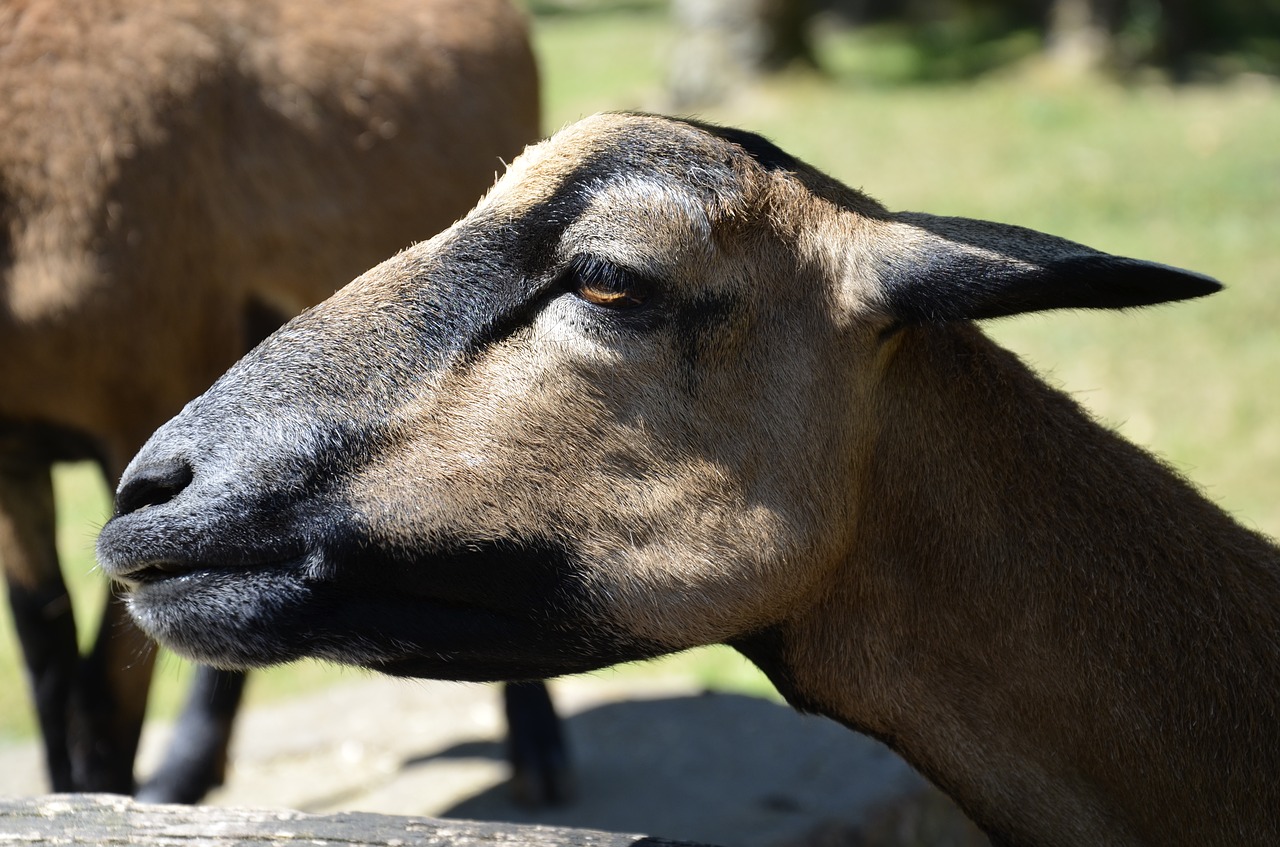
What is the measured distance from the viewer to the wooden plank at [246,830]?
8.90 feet

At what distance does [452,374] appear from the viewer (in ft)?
9.23

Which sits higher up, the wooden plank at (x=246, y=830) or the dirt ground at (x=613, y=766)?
the wooden plank at (x=246, y=830)

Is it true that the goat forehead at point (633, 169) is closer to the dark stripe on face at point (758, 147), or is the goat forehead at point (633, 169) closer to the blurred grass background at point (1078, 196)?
the dark stripe on face at point (758, 147)

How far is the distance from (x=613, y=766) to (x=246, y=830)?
11.9 feet

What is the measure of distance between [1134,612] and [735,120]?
13.7 meters

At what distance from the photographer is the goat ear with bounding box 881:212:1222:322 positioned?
262 cm

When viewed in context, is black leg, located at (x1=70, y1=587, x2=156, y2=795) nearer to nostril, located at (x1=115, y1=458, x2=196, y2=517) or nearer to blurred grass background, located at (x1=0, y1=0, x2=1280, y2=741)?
nostril, located at (x1=115, y1=458, x2=196, y2=517)

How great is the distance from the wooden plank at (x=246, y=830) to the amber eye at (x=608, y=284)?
1062 millimetres

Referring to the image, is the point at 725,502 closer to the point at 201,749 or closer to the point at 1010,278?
the point at 1010,278

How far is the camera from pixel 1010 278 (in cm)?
265

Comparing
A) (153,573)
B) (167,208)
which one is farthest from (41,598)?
(153,573)

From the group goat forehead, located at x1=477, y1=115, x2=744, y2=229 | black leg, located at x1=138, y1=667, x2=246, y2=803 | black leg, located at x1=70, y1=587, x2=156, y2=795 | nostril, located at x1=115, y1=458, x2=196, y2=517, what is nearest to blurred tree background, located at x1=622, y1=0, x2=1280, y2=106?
black leg, located at x1=138, y1=667, x2=246, y2=803

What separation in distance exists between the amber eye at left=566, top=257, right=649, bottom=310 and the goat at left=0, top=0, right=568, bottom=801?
2490 mm

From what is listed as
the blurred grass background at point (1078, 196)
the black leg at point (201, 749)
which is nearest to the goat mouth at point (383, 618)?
the blurred grass background at point (1078, 196)
